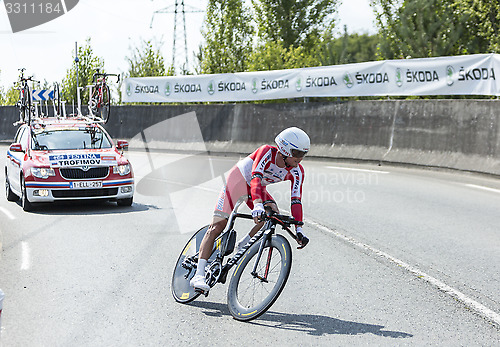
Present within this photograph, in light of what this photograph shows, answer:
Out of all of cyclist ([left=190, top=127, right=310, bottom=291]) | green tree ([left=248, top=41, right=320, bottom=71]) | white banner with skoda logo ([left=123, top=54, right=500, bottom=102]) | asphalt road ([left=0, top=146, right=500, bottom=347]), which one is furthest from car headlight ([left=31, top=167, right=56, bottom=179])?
green tree ([left=248, top=41, right=320, bottom=71])

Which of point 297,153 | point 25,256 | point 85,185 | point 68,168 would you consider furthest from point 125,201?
point 297,153

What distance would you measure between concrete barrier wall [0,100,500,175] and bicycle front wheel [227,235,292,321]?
11090mm

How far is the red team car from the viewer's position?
464 inches

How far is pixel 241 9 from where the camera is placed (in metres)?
41.9

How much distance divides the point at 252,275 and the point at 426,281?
2203 millimetres

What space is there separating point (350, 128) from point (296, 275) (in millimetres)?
13586

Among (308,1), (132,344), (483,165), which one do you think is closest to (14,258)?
(132,344)

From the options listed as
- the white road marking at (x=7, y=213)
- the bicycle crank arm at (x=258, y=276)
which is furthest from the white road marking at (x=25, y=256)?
the bicycle crank arm at (x=258, y=276)

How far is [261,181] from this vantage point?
562 cm

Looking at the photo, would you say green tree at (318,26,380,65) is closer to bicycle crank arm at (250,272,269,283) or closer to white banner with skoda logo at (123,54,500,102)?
white banner with skoda logo at (123,54,500,102)

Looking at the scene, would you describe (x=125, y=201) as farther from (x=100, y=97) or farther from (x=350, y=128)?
(x=350, y=128)

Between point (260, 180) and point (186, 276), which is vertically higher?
point (260, 180)

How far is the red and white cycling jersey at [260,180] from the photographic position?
5480 millimetres

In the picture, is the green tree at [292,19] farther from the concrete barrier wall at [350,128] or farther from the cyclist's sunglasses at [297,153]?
the cyclist's sunglasses at [297,153]
